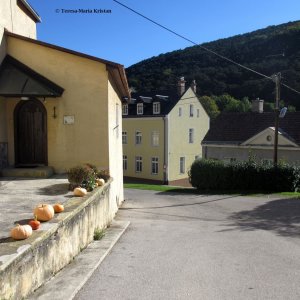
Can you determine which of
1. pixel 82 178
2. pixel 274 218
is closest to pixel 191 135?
pixel 274 218

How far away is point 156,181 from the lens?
146ft

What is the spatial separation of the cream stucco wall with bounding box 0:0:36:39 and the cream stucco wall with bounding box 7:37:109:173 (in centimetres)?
92

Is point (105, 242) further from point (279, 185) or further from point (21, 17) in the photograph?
point (279, 185)

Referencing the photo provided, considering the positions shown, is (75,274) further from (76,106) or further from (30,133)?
(30,133)

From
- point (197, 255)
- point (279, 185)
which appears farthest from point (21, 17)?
point (279, 185)

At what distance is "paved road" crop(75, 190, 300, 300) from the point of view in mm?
5812

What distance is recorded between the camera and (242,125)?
120 feet

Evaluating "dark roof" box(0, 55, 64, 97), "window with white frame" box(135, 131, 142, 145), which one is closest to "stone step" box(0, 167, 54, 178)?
"dark roof" box(0, 55, 64, 97)

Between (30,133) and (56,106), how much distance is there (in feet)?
4.20

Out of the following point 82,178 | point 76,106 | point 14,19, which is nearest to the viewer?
point 82,178

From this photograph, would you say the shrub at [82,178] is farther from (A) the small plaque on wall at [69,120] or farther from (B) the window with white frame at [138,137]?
(B) the window with white frame at [138,137]

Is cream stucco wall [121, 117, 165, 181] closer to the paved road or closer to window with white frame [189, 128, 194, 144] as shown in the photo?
window with white frame [189, 128, 194, 144]

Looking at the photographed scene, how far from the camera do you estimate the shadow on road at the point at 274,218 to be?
491 inches

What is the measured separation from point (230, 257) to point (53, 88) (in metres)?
7.59
